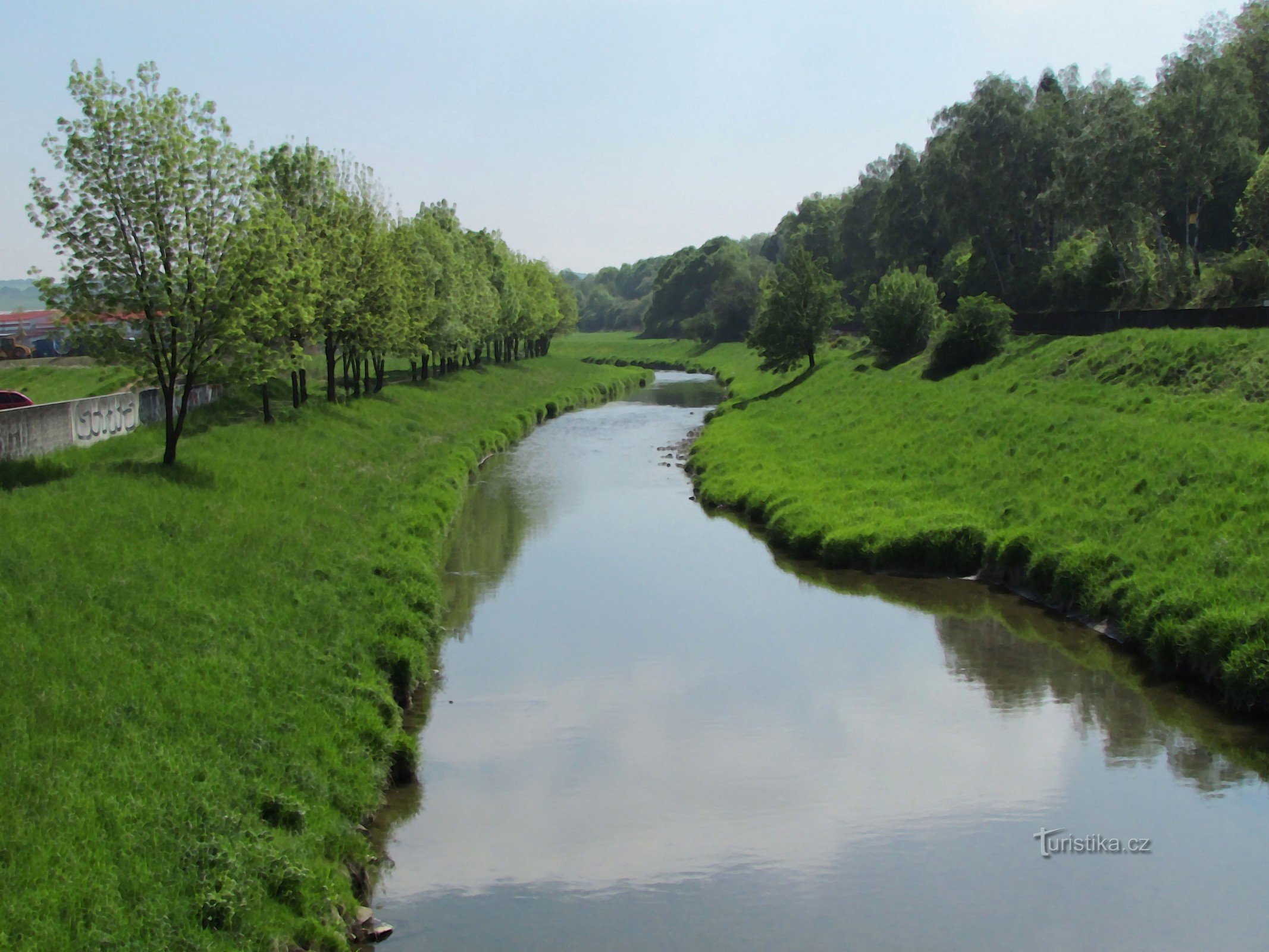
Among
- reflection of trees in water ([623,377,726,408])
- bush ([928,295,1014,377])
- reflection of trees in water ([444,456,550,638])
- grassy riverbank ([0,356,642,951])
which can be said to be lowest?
reflection of trees in water ([444,456,550,638])

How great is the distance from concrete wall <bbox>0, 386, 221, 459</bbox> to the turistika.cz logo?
2192 centimetres

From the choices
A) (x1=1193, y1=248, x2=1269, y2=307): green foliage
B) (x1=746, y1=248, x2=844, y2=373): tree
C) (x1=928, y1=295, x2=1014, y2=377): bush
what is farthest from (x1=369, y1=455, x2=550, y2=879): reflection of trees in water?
(x1=746, y1=248, x2=844, y2=373): tree

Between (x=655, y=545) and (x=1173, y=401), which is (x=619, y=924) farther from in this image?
(x=1173, y=401)

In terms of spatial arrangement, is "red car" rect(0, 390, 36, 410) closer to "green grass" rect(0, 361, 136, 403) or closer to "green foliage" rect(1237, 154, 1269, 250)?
"green grass" rect(0, 361, 136, 403)

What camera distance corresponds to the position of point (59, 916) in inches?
364

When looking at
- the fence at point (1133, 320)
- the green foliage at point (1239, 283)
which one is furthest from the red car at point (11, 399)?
the green foliage at point (1239, 283)

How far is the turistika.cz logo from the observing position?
1356 centimetres

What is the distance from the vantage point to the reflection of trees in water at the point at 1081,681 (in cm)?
1619

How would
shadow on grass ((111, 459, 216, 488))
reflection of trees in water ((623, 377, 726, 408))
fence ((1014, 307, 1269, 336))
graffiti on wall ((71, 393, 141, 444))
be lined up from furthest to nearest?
reflection of trees in water ((623, 377, 726, 408)) < fence ((1014, 307, 1269, 336)) < graffiti on wall ((71, 393, 141, 444)) < shadow on grass ((111, 459, 216, 488))

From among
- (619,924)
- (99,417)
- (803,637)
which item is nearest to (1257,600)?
(803,637)

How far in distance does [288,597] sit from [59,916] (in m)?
10.7

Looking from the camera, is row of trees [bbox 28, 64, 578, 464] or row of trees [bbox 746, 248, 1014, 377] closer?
row of trees [bbox 28, 64, 578, 464]

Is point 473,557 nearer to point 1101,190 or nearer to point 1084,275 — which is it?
point 1101,190

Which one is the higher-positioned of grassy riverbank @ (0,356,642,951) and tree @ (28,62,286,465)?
tree @ (28,62,286,465)
